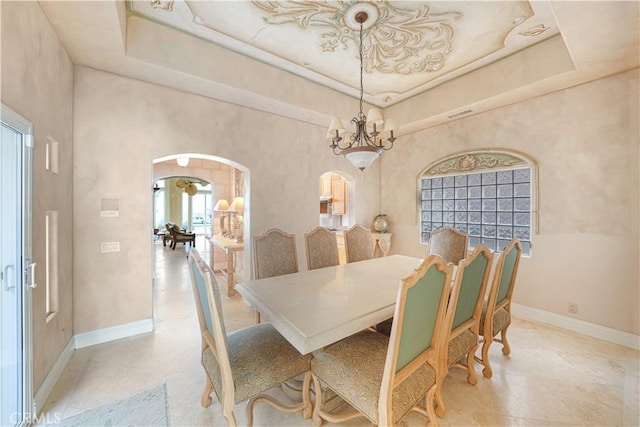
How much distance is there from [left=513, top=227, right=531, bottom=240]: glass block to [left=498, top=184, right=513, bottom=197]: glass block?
1.57 ft

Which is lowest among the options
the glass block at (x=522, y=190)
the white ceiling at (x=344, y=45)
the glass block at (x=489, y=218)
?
the glass block at (x=489, y=218)

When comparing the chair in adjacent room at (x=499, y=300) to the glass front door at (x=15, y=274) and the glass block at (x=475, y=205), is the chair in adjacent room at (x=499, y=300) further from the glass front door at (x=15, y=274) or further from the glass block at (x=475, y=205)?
the glass front door at (x=15, y=274)

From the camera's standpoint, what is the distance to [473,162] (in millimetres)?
3896

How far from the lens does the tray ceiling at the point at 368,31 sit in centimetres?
234

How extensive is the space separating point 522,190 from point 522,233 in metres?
0.58

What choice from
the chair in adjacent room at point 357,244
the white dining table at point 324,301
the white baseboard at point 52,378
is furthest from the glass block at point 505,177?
the white baseboard at point 52,378

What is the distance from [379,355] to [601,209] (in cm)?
321

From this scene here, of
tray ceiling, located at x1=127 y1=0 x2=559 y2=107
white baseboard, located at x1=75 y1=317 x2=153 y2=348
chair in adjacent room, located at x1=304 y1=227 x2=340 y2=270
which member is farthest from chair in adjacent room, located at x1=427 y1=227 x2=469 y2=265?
white baseboard, located at x1=75 y1=317 x2=153 y2=348

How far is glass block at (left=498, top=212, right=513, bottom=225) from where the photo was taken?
11.8 feet

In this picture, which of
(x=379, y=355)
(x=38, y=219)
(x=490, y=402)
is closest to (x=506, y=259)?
(x=490, y=402)

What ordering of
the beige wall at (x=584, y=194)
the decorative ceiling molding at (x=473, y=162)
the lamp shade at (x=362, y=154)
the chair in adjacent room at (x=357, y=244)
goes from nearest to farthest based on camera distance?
the lamp shade at (x=362, y=154)
the beige wall at (x=584, y=194)
the chair in adjacent room at (x=357, y=244)
the decorative ceiling molding at (x=473, y=162)

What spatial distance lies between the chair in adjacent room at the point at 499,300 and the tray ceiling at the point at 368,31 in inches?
85.5

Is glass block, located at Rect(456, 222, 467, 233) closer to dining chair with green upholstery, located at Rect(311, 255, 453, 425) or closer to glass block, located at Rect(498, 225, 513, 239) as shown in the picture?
glass block, located at Rect(498, 225, 513, 239)

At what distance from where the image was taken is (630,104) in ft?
8.80
